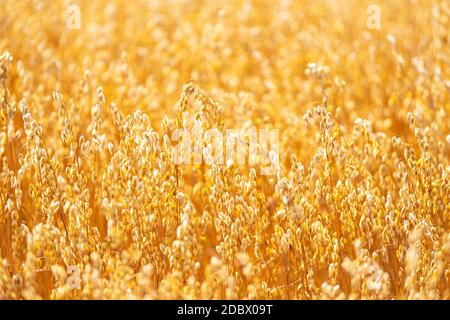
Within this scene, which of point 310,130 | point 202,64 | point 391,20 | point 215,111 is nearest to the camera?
point 215,111

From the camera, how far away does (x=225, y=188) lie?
2184mm

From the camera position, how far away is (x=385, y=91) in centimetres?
375

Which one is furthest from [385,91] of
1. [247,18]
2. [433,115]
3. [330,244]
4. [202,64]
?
[330,244]

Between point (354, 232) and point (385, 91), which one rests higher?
point (385, 91)

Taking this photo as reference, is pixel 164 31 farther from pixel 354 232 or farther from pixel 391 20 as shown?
pixel 354 232

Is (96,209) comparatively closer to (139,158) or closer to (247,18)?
(139,158)

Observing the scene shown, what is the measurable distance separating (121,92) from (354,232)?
4.97 ft

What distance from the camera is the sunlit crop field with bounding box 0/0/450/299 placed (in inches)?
80.4

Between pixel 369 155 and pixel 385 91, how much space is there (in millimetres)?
1297

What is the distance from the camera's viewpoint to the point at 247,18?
4.80 metres

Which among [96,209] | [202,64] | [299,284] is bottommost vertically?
[299,284]

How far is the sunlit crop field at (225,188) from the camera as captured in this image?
6.70 ft

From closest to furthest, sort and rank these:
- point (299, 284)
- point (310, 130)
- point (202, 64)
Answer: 1. point (299, 284)
2. point (310, 130)
3. point (202, 64)

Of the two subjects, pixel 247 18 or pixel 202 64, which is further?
pixel 247 18
